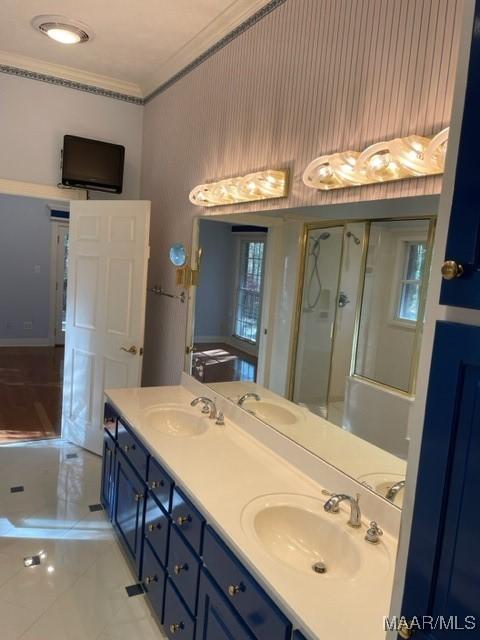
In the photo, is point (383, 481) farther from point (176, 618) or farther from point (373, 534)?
point (176, 618)

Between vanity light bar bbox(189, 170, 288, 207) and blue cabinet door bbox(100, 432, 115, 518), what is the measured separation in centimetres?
148

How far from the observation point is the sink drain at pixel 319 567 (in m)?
1.49

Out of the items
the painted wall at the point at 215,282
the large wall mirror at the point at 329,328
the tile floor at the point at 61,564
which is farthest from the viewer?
the painted wall at the point at 215,282

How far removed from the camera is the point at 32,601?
85.7 inches

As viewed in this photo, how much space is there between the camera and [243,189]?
240 centimetres

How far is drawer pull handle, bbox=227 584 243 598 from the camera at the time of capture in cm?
140

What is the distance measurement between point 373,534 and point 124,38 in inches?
119

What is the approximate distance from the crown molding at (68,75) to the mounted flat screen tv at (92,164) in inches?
16.5

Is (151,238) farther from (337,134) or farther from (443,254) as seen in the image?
(443,254)

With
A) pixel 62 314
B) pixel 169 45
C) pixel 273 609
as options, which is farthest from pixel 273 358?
pixel 62 314

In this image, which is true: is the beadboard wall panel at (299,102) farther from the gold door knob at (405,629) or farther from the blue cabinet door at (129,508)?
the gold door knob at (405,629)

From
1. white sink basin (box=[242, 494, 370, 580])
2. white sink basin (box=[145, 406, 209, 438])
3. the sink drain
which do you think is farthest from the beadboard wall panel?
the sink drain

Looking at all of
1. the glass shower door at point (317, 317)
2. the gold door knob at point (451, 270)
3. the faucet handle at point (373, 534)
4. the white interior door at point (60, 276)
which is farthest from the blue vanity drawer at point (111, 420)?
the white interior door at point (60, 276)

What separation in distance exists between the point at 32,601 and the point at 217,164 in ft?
7.98
